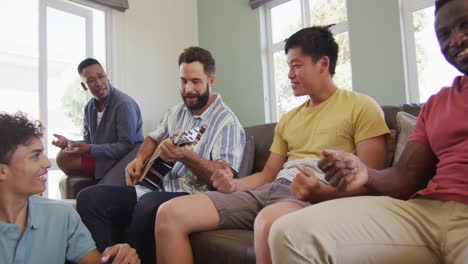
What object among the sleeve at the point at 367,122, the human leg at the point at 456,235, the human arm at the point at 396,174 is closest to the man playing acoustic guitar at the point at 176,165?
the sleeve at the point at 367,122

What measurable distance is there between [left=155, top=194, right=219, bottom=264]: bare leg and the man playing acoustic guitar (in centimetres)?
22

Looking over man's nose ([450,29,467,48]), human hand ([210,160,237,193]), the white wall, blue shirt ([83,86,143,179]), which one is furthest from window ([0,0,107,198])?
man's nose ([450,29,467,48])

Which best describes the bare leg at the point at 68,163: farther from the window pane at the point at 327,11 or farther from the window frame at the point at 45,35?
the window pane at the point at 327,11

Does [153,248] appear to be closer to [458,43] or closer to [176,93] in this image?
[458,43]

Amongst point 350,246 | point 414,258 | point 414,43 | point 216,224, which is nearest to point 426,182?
point 414,258

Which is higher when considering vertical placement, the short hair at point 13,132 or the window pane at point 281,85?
the window pane at point 281,85

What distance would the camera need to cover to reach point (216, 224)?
1.40 meters

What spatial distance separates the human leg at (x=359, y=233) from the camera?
85cm

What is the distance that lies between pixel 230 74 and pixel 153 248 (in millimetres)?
2984

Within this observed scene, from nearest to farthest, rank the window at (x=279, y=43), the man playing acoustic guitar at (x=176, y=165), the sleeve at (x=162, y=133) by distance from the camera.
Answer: the man playing acoustic guitar at (x=176, y=165)
the sleeve at (x=162, y=133)
the window at (x=279, y=43)

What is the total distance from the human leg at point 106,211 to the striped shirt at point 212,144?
20 centimetres

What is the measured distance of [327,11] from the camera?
12.2ft

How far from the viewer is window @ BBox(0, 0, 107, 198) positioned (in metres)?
3.45

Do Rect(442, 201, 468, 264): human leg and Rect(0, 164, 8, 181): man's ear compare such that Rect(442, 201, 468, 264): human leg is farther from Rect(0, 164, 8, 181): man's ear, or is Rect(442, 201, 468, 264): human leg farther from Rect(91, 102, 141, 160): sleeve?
Rect(91, 102, 141, 160): sleeve
